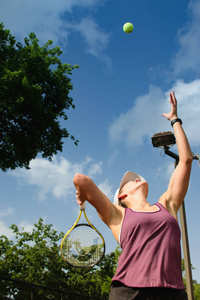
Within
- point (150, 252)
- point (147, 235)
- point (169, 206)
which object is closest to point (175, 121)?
point (169, 206)

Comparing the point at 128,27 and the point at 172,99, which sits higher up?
the point at 128,27

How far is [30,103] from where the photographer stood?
1460 centimetres

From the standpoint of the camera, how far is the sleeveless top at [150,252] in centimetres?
219

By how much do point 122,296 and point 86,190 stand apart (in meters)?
0.91

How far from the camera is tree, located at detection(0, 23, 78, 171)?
14.3 metres

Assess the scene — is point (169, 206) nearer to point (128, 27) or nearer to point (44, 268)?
point (128, 27)

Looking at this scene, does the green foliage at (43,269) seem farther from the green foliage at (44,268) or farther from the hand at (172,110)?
the hand at (172,110)

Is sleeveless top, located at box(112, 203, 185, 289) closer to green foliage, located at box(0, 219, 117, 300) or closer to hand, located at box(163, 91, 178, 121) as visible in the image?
hand, located at box(163, 91, 178, 121)

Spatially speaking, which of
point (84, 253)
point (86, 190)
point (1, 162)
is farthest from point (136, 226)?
point (1, 162)

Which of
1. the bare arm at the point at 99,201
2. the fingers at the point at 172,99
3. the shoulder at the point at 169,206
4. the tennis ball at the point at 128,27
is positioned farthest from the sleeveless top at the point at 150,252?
the tennis ball at the point at 128,27

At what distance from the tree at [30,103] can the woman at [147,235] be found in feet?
39.3

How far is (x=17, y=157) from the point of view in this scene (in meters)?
15.3

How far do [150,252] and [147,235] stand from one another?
0.15m

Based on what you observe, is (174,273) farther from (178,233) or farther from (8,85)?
(8,85)
